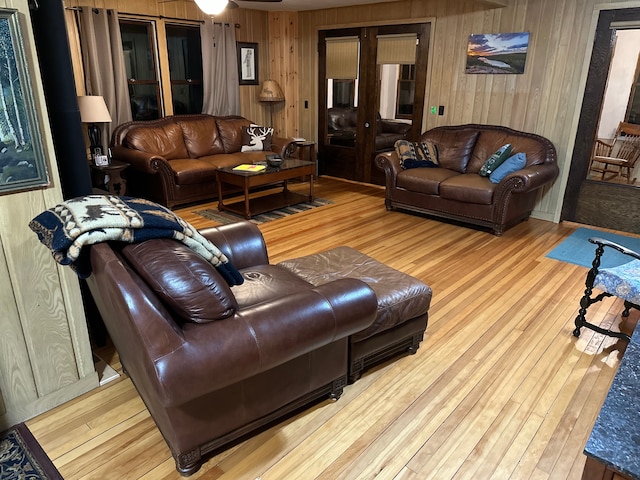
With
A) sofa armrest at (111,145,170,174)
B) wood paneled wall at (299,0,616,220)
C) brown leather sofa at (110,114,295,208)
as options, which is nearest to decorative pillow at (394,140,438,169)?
wood paneled wall at (299,0,616,220)

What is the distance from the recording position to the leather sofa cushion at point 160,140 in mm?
5277

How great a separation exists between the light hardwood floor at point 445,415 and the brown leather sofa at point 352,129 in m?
3.39

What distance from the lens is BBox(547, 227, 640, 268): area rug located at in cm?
383

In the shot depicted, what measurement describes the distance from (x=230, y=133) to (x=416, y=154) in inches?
101

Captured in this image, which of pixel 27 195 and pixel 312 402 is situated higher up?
pixel 27 195

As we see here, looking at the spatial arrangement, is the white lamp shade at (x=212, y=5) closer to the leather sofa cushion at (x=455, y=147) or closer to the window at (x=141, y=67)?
the window at (x=141, y=67)

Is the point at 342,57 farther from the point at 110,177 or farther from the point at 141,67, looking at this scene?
the point at 110,177

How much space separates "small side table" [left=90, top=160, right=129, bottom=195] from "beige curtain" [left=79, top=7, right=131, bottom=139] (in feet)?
2.07

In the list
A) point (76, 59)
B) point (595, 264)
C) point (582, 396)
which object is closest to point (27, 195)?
point (582, 396)

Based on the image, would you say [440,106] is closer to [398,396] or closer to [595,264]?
[595,264]

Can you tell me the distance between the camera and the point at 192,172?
5.16 m

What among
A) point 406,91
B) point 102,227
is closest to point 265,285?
point 102,227

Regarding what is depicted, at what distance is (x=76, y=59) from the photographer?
195 inches

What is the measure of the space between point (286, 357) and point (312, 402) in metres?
0.57
